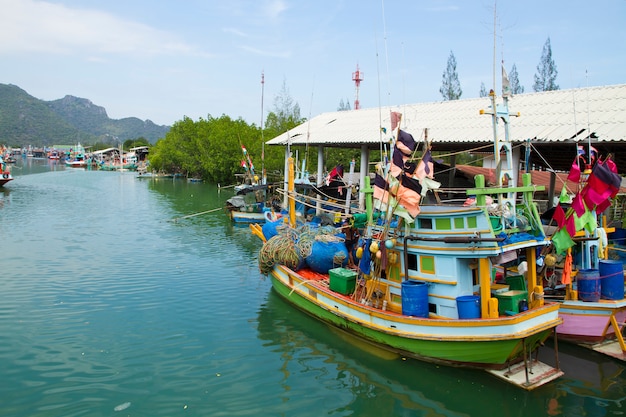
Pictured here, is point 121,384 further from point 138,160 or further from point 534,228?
point 138,160

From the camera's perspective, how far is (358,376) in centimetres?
964

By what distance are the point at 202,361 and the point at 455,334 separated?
17.4 feet

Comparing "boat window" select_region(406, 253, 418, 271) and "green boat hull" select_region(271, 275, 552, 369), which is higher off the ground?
"boat window" select_region(406, 253, 418, 271)

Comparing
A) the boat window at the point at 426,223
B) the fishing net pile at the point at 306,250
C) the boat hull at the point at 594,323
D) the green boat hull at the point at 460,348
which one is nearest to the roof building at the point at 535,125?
the boat window at the point at 426,223

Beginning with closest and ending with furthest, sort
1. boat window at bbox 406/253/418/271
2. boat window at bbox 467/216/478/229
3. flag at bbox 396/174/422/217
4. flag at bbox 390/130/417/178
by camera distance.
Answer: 1. boat window at bbox 467/216/478/229
2. flag at bbox 396/174/422/217
3. flag at bbox 390/130/417/178
4. boat window at bbox 406/253/418/271

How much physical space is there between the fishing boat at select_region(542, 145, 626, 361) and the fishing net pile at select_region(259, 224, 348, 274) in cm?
534

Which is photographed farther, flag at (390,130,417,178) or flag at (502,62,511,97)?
flag at (502,62,511,97)

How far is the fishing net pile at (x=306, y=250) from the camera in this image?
43.5ft

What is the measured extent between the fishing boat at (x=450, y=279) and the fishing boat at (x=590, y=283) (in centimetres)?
80

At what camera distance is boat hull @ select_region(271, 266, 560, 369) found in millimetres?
8695

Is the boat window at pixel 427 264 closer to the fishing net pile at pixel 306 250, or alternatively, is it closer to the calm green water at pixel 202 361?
the calm green water at pixel 202 361

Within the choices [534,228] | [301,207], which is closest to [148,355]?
[534,228]

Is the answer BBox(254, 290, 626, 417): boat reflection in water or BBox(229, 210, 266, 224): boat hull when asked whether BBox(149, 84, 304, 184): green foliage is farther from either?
BBox(254, 290, 626, 417): boat reflection in water

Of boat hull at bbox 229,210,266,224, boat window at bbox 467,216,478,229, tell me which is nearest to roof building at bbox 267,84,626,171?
boat window at bbox 467,216,478,229
